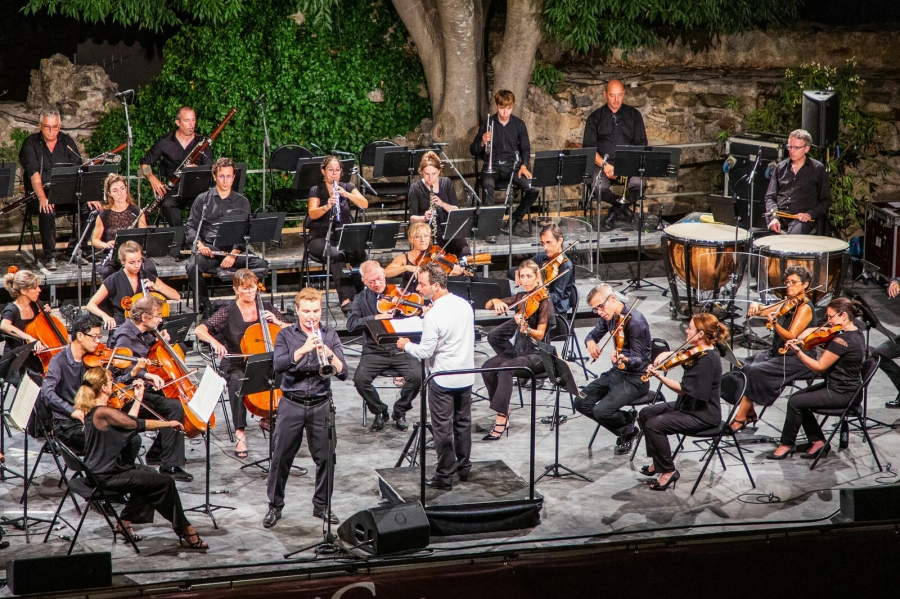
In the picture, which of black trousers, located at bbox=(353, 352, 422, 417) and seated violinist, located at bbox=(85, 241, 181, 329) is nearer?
black trousers, located at bbox=(353, 352, 422, 417)

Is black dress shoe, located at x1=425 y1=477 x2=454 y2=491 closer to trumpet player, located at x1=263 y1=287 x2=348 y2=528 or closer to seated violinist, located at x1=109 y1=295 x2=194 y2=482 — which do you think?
trumpet player, located at x1=263 y1=287 x2=348 y2=528

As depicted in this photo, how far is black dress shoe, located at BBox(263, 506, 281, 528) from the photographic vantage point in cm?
763

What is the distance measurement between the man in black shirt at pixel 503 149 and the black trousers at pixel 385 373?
3.59 m

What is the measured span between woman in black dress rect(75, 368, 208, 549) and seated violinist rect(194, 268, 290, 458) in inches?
59.8

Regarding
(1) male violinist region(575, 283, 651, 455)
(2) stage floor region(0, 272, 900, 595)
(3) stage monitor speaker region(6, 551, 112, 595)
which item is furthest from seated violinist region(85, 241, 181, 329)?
(3) stage monitor speaker region(6, 551, 112, 595)

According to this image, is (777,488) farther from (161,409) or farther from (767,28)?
(767,28)

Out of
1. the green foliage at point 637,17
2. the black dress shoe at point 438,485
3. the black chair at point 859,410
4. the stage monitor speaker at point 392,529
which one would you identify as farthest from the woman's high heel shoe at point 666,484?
the green foliage at point 637,17

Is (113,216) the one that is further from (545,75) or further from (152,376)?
(545,75)

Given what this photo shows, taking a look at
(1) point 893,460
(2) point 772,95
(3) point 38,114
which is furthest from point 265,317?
(2) point 772,95

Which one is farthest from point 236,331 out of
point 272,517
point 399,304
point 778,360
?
point 778,360

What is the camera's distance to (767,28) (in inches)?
571

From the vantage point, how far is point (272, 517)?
7.64 metres

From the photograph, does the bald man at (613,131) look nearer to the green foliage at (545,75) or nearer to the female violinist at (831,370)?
the green foliage at (545,75)

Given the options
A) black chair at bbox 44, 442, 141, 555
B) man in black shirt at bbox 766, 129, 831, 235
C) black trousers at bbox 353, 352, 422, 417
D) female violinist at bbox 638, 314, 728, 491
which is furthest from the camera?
man in black shirt at bbox 766, 129, 831, 235
